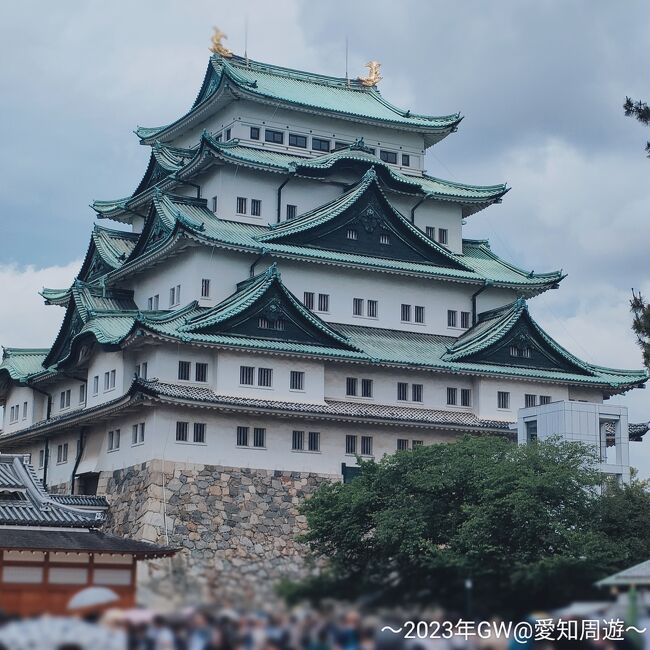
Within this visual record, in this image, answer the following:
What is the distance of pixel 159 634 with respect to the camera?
11898 millimetres

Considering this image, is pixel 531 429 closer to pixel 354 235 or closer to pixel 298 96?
pixel 354 235

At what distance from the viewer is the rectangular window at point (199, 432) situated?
4681 centimetres

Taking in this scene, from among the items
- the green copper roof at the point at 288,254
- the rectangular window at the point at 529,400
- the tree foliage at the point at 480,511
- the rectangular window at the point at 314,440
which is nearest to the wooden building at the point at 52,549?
the tree foliage at the point at 480,511

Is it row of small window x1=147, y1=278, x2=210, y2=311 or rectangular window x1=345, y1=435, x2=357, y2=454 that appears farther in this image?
row of small window x1=147, y1=278, x2=210, y2=311

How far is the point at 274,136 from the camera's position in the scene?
59.2m

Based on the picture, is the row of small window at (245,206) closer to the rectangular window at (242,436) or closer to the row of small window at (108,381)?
the row of small window at (108,381)

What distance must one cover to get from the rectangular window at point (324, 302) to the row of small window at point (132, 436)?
10513 mm

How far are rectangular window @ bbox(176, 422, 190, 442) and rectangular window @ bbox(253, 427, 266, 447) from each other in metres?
2.85

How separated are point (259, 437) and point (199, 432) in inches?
100

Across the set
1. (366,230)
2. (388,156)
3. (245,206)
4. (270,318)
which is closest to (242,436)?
(270,318)

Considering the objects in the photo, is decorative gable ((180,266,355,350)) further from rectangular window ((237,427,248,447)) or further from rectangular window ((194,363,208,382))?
rectangular window ((237,427,248,447))

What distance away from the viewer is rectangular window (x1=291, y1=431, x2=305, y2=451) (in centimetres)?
4867

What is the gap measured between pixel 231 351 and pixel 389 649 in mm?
36750

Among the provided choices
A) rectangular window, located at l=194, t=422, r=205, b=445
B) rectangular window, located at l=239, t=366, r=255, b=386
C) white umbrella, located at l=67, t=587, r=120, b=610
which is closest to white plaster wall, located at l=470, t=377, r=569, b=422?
rectangular window, located at l=239, t=366, r=255, b=386
